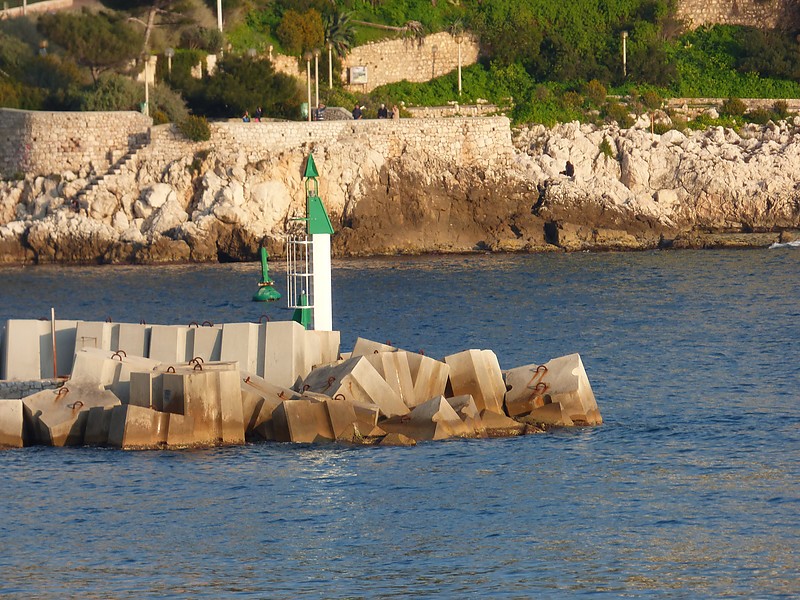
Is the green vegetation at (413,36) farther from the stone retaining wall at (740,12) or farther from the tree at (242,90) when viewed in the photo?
the stone retaining wall at (740,12)

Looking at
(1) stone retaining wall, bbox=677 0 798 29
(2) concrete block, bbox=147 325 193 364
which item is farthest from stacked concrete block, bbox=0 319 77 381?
(1) stone retaining wall, bbox=677 0 798 29

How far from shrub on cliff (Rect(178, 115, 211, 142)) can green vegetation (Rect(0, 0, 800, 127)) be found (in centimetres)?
126

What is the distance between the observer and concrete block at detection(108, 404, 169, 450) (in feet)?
69.6

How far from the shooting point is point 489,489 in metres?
19.7

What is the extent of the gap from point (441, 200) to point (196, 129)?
773cm

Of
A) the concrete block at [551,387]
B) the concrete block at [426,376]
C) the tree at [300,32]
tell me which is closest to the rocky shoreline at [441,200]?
the tree at [300,32]

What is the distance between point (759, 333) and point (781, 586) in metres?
17.7

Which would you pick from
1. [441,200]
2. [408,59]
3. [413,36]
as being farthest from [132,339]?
[413,36]

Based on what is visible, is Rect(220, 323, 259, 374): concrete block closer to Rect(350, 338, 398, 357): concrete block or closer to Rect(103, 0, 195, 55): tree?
Rect(350, 338, 398, 357): concrete block

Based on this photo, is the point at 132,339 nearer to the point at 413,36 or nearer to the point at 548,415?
the point at 548,415

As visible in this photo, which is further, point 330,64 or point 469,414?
point 330,64

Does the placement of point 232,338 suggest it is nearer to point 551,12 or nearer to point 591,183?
point 591,183

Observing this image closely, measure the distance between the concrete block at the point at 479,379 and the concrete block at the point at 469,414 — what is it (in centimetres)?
26

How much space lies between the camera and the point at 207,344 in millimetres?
22953
